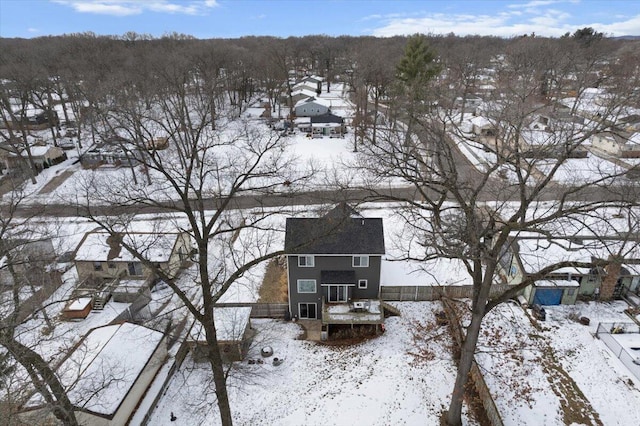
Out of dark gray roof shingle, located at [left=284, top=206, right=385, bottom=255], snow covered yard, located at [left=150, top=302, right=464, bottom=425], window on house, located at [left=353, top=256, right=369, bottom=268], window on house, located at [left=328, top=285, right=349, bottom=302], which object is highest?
dark gray roof shingle, located at [left=284, top=206, right=385, bottom=255]

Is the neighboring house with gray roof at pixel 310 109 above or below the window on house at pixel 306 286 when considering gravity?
above

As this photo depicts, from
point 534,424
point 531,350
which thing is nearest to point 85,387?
point 534,424

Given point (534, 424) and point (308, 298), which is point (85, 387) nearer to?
point (308, 298)

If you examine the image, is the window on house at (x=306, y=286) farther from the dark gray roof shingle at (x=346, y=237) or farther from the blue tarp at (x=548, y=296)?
the blue tarp at (x=548, y=296)

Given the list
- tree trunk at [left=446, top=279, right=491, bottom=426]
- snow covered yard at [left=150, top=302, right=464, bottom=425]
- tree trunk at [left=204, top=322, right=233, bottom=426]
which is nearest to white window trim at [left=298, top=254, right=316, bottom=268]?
snow covered yard at [left=150, top=302, right=464, bottom=425]

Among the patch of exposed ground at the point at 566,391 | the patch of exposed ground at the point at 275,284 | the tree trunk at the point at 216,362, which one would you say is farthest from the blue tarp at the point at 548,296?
the tree trunk at the point at 216,362

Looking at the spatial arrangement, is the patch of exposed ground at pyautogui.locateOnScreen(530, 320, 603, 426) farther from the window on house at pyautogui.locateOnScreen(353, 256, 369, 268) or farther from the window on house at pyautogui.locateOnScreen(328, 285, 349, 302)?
the window on house at pyautogui.locateOnScreen(328, 285, 349, 302)
